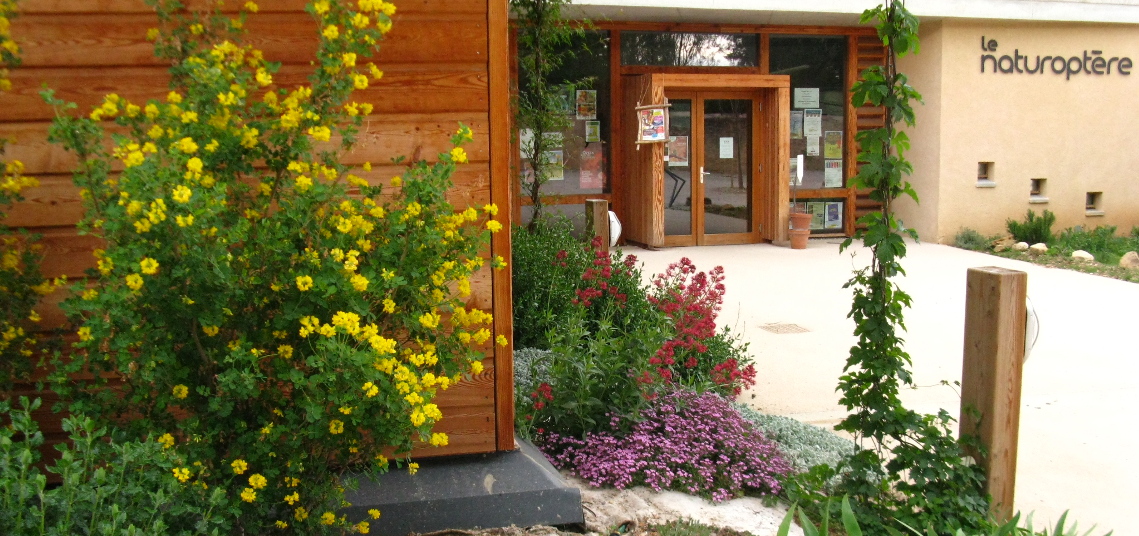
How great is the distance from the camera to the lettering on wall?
13492 mm

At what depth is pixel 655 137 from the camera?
12352 millimetres

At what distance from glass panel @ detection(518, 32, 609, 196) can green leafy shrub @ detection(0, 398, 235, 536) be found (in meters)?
10.6

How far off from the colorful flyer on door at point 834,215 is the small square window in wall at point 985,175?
77.9 inches

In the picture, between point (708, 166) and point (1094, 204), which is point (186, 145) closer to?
point (708, 166)

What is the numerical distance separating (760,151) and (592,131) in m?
2.47

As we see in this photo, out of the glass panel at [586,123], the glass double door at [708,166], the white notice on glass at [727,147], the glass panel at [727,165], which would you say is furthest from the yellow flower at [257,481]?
the white notice on glass at [727,147]

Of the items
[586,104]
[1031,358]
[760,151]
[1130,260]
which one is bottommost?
[1031,358]

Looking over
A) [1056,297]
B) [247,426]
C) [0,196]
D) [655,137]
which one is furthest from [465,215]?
[655,137]

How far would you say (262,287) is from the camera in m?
2.62

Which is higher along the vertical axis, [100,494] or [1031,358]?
[100,494]

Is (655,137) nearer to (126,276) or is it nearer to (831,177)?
(831,177)

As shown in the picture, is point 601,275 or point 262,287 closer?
point 262,287

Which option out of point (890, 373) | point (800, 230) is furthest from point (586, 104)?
point (890, 373)

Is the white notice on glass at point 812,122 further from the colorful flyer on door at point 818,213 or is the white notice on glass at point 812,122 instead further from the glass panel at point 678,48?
the glass panel at point 678,48
